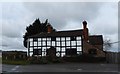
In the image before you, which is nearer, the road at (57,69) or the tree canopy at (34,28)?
the road at (57,69)

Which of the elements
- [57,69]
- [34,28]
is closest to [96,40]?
[34,28]

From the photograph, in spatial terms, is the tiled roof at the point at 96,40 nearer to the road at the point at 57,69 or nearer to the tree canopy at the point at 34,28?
the tree canopy at the point at 34,28

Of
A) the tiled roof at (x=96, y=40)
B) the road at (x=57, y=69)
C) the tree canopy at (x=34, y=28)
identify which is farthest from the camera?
the tree canopy at (x=34, y=28)

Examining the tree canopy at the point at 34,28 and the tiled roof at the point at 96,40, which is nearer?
the tiled roof at the point at 96,40

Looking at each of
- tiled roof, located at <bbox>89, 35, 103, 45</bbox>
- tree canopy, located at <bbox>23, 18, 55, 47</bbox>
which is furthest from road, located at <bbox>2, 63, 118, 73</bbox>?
tree canopy, located at <bbox>23, 18, 55, 47</bbox>

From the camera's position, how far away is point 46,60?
148ft

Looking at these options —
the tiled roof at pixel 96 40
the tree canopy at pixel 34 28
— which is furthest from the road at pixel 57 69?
the tree canopy at pixel 34 28

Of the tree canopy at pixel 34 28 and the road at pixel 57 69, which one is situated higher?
the tree canopy at pixel 34 28

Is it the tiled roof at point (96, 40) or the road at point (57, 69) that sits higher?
the tiled roof at point (96, 40)

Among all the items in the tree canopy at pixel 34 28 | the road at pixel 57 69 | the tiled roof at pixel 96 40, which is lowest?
the road at pixel 57 69

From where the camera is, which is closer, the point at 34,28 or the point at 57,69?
the point at 57,69

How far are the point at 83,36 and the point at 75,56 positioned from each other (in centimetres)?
662

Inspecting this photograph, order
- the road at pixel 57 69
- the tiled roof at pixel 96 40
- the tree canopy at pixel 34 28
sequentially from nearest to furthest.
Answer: the road at pixel 57 69 → the tiled roof at pixel 96 40 → the tree canopy at pixel 34 28

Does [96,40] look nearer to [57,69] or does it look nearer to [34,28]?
[34,28]
